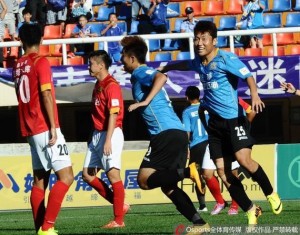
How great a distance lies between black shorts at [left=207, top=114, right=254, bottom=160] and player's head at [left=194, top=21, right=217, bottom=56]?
755 millimetres

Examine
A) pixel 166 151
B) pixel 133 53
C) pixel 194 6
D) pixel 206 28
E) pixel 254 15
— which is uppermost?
pixel 206 28

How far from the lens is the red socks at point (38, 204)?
11.0 m

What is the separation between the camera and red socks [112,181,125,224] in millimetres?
12852

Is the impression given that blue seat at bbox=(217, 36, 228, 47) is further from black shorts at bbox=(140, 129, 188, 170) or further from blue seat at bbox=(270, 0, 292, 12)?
black shorts at bbox=(140, 129, 188, 170)

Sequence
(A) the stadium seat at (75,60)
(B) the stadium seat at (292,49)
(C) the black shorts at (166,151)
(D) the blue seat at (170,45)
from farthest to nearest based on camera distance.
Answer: (B) the stadium seat at (292,49)
(D) the blue seat at (170,45)
(A) the stadium seat at (75,60)
(C) the black shorts at (166,151)

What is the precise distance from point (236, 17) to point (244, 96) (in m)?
4.66

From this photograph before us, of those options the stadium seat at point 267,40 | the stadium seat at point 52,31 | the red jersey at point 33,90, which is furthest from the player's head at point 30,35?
the stadium seat at point 52,31

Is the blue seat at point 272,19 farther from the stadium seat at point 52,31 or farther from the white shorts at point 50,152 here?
the white shorts at point 50,152

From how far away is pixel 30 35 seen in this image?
10781 millimetres

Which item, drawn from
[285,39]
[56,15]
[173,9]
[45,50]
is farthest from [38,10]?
[285,39]

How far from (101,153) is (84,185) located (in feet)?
24.7

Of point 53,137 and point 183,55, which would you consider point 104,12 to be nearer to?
point 183,55

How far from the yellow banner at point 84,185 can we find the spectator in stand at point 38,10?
6.04 meters

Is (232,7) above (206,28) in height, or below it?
below
